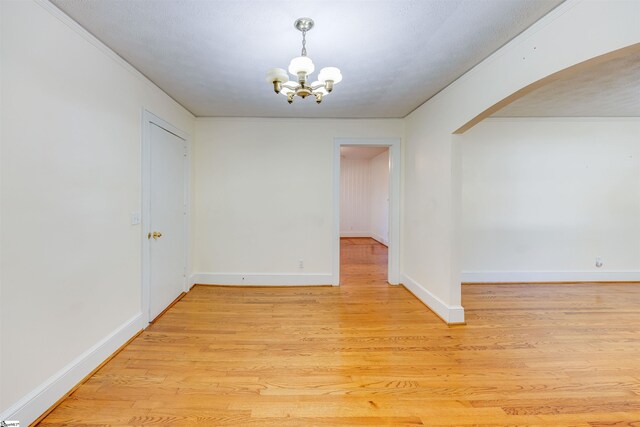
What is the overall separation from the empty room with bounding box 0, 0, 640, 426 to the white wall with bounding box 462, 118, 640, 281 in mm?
33

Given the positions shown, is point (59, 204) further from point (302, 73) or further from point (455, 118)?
point (455, 118)

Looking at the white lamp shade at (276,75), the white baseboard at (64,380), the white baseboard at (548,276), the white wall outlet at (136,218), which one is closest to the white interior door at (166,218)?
the white wall outlet at (136,218)

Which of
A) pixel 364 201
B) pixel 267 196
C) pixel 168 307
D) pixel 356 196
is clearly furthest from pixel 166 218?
pixel 364 201

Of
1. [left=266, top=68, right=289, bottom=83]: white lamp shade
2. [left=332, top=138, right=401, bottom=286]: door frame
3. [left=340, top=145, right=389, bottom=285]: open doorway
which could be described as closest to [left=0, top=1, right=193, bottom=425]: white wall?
[left=266, top=68, right=289, bottom=83]: white lamp shade

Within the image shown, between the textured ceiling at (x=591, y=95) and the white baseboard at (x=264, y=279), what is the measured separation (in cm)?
348

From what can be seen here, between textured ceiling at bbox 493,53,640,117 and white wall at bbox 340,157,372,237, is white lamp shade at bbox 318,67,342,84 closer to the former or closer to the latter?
textured ceiling at bbox 493,53,640,117

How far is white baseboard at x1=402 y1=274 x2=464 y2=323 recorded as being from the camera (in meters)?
2.75

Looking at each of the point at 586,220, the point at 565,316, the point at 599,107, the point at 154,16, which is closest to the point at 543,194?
the point at 586,220

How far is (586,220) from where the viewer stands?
4059 millimetres

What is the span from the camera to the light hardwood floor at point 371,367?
1.63 meters

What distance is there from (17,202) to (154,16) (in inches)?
55.1

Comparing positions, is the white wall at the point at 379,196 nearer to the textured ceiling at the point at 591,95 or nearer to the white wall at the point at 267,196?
the white wall at the point at 267,196

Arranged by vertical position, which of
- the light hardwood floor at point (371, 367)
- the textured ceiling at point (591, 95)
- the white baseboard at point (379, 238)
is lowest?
the light hardwood floor at point (371, 367)

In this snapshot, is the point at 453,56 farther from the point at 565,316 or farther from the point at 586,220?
the point at 586,220
